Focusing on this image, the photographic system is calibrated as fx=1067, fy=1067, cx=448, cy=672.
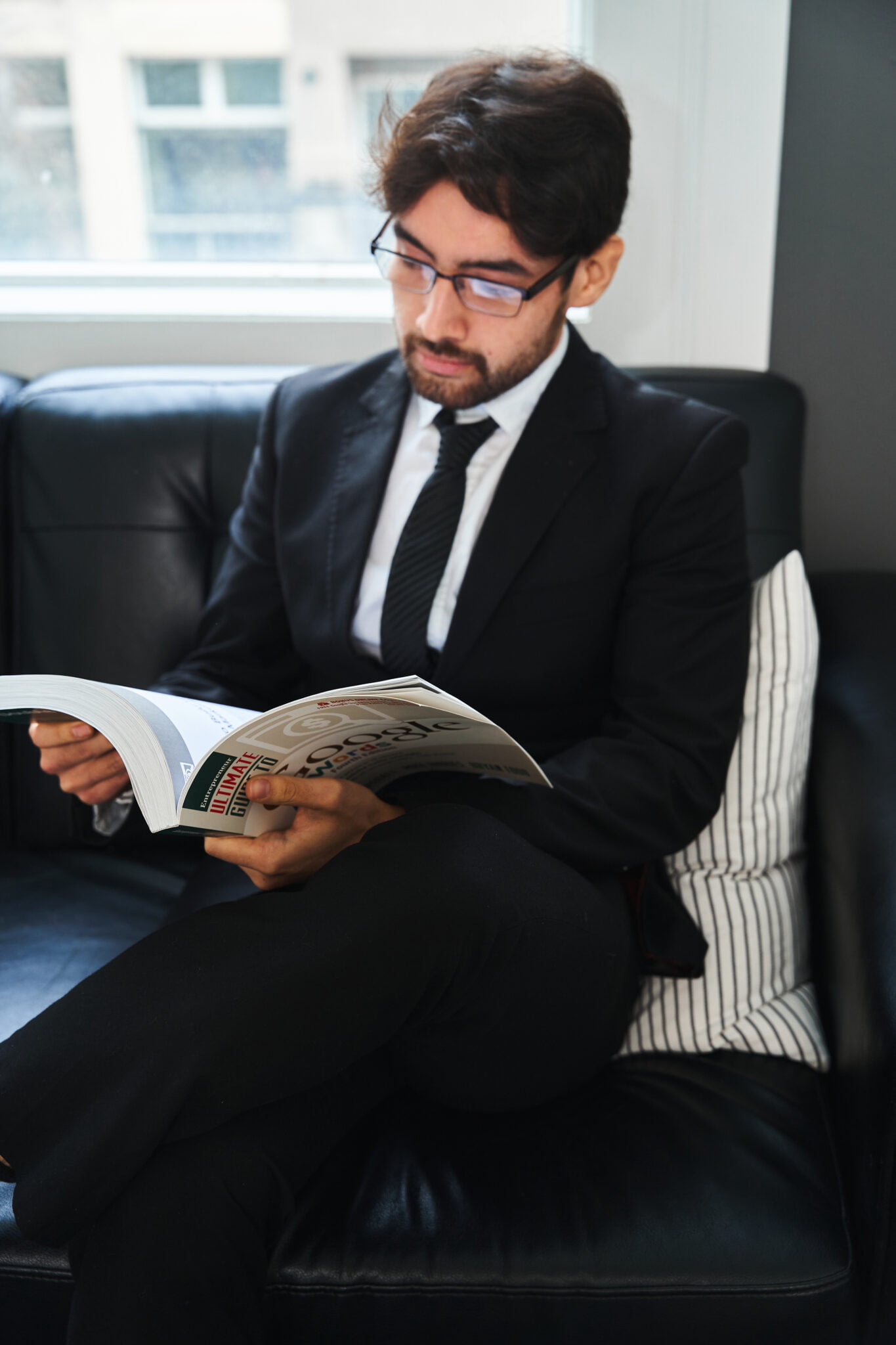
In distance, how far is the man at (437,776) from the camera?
0.73 m

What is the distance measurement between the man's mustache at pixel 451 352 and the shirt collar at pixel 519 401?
0.04 m

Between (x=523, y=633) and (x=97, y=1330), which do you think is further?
(x=523, y=633)

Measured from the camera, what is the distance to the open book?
27.5 inches

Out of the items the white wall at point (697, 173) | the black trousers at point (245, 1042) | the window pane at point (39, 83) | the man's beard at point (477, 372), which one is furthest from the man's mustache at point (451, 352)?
A: the window pane at point (39, 83)

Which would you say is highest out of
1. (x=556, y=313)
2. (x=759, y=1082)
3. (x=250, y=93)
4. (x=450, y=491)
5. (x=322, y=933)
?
(x=250, y=93)

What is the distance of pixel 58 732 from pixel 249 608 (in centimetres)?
36

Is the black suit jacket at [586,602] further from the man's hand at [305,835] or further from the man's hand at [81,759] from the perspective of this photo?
the man's hand at [81,759]

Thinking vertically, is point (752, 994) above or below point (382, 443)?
below

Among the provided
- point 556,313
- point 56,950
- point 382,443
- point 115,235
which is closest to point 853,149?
point 556,313

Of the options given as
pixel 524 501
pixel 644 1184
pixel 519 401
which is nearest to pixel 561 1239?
pixel 644 1184

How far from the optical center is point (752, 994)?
1.01 metres

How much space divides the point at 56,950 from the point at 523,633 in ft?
1.92

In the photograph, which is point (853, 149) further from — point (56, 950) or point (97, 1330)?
point (97, 1330)

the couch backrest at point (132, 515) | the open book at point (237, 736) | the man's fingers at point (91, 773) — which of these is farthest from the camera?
the couch backrest at point (132, 515)
